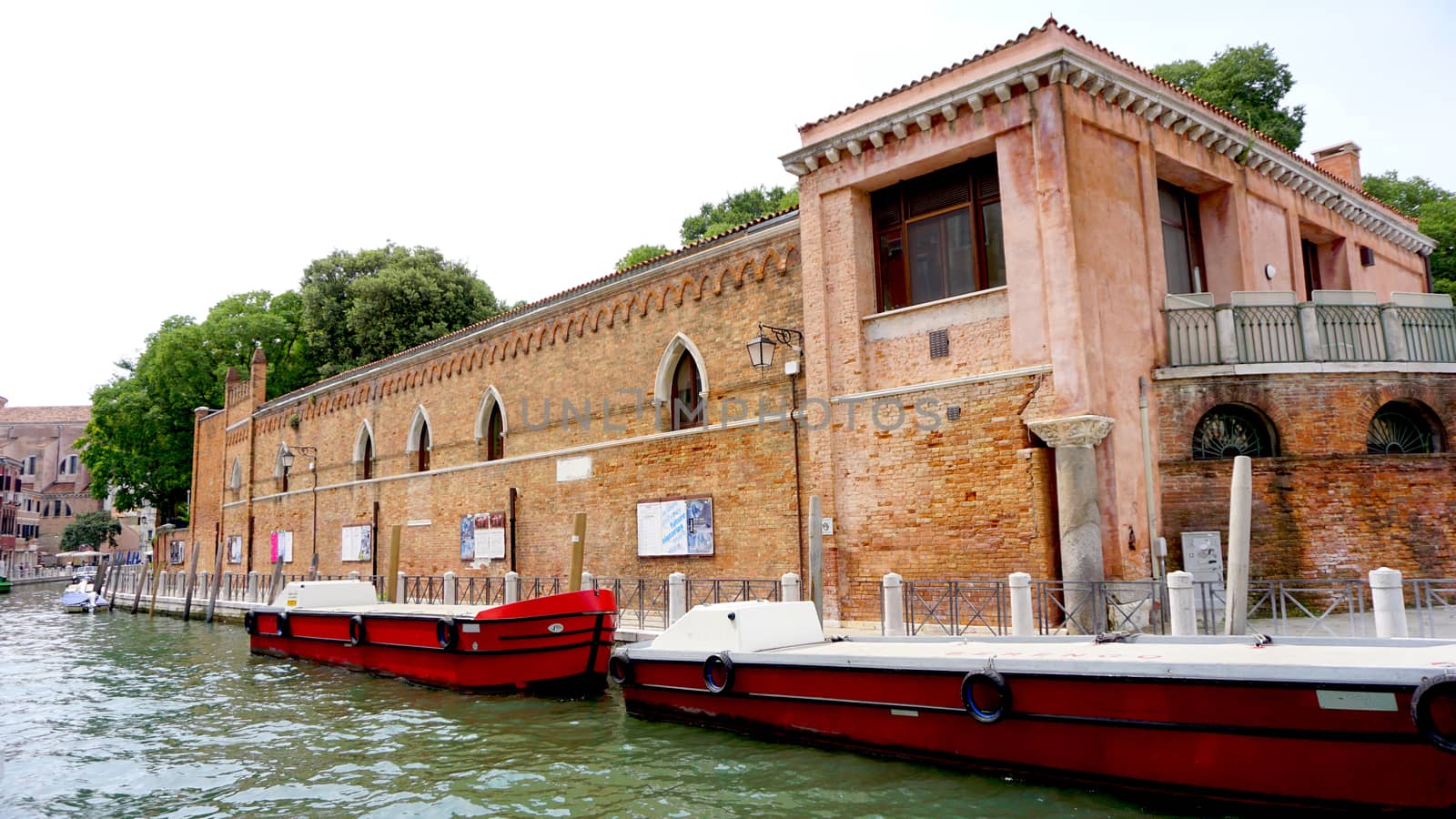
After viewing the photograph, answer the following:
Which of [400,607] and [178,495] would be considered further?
[178,495]

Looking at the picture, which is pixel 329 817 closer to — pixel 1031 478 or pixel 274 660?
pixel 1031 478

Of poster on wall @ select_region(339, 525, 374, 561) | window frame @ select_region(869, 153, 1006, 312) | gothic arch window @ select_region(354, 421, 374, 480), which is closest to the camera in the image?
window frame @ select_region(869, 153, 1006, 312)

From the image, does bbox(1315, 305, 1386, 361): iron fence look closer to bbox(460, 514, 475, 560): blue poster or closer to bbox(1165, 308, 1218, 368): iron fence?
bbox(1165, 308, 1218, 368): iron fence

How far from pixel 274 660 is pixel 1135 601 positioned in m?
13.7

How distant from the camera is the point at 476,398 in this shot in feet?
73.9

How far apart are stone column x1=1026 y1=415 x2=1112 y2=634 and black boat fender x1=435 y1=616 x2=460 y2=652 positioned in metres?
7.53

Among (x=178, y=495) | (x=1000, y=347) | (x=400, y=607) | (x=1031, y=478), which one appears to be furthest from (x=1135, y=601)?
(x=178, y=495)

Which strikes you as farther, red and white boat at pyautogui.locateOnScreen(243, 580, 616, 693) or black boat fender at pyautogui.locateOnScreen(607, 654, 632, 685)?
red and white boat at pyautogui.locateOnScreen(243, 580, 616, 693)

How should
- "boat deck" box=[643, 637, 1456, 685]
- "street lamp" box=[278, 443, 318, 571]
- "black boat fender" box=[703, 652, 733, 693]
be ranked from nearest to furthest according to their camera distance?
"boat deck" box=[643, 637, 1456, 685]
"black boat fender" box=[703, 652, 733, 693]
"street lamp" box=[278, 443, 318, 571]

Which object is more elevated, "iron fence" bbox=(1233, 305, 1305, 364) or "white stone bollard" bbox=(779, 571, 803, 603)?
"iron fence" bbox=(1233, 305, 1305, 364)

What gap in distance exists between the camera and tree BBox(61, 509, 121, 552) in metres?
66.7

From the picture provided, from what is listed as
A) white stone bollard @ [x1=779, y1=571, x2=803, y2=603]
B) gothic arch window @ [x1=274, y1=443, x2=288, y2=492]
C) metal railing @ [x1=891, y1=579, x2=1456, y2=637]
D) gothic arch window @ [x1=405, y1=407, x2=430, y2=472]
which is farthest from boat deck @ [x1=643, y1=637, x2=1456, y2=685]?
gothic arch window @ [x1=274, y1=443, x2=288, y2=492]

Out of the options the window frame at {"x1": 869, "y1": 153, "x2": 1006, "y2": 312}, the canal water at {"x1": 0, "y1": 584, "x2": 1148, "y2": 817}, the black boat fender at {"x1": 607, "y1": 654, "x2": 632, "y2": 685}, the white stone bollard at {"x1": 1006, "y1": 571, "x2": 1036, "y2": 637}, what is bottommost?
the canal water at {"x1": 0, "y1": 584, "x2": 1148, "y2": 817}

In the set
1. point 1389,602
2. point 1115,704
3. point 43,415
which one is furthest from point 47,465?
point 1389,602
